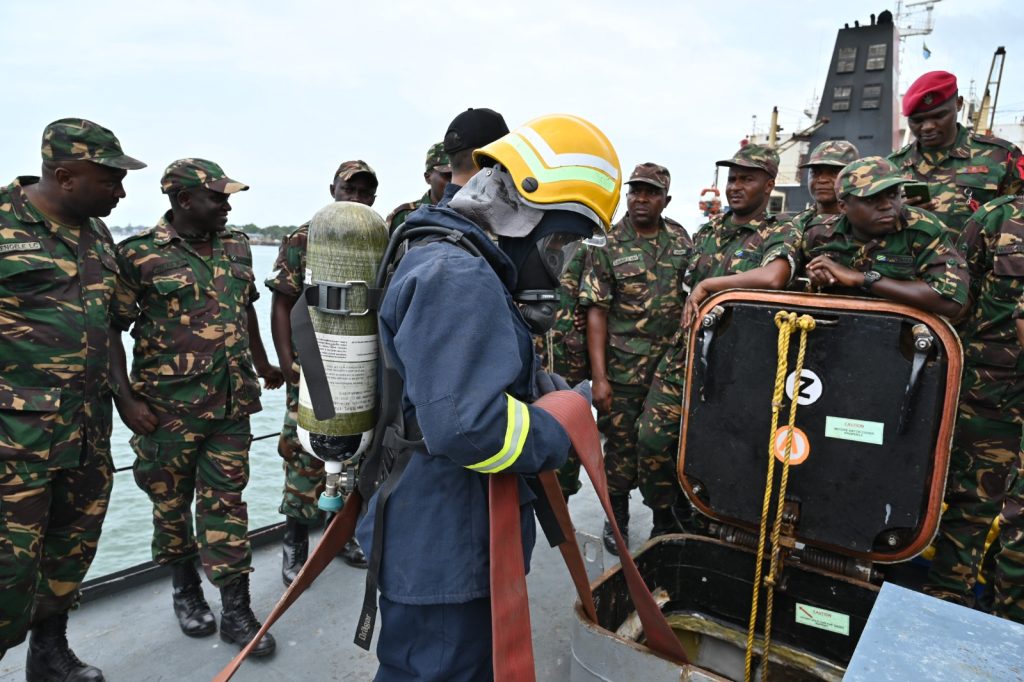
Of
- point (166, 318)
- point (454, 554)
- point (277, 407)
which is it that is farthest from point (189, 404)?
point (277, 407)

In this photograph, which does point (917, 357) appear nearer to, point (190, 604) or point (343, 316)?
point (343, 316)

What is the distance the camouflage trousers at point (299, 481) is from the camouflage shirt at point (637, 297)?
1905 millimetres

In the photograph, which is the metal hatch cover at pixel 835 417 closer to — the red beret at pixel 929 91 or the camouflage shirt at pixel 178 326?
the red beret at pixel 929 91

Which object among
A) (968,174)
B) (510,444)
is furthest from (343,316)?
(968,174)

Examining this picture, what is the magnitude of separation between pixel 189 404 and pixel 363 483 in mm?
1547

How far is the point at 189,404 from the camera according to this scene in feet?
9.35

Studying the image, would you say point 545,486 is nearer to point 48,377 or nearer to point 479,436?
point 479,436

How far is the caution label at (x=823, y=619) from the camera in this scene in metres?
2.38

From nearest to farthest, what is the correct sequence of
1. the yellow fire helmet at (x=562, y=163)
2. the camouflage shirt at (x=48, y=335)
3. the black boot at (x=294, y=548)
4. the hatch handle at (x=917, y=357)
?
the yellow fire helmet at (x=562, y=163) < the hatch handle at (x=917, y=357) < the camouflage shirt at (x=48, y=335) < the black boot at (x=294, y=548)

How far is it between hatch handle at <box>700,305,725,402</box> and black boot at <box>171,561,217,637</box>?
245cm

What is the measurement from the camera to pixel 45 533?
2455 mm

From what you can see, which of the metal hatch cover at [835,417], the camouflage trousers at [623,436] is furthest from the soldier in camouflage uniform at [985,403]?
the camouflage trousers at [623,436]

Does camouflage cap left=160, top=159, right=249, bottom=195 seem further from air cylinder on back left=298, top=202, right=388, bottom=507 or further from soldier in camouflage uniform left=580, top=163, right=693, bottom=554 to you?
soldier in camouflage uniform left=580, top=163, right=693, bottom=554

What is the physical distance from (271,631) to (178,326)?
147cm
